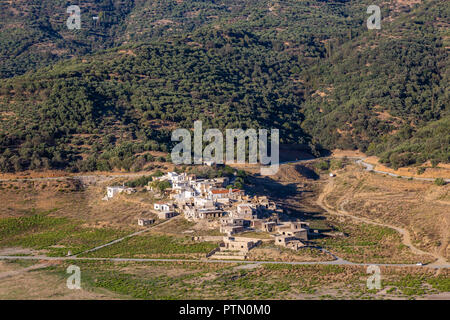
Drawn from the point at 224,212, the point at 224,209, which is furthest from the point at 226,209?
the point at 224,212

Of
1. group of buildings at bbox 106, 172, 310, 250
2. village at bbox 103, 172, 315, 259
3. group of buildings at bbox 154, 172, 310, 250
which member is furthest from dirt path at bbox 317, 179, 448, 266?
group of buildings at bbox 106, 172, 310, 250

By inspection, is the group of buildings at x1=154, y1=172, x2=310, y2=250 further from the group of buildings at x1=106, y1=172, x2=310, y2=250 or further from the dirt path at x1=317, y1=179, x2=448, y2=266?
the dirt path at x1=317, y1=179, x2=448, y2=266

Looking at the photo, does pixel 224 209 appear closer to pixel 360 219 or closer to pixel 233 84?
pixel 360 219

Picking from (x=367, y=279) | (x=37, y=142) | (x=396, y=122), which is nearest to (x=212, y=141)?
(x=37, y=142)
